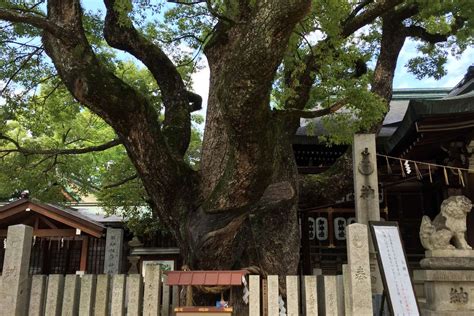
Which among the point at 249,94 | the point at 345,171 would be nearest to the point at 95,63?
the point at 249,94

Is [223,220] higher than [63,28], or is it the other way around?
[63,28]

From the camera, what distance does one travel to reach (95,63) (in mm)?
5562

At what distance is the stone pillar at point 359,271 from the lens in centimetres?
415

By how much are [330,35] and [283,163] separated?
2189 millimetres

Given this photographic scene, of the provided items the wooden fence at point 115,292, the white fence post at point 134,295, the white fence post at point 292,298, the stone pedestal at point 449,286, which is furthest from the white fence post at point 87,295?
the stone pedestal at point 449,286

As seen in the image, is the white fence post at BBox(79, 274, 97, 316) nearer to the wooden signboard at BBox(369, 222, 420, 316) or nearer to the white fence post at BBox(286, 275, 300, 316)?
the white fence post at BBox(286, 275, 300, 316)

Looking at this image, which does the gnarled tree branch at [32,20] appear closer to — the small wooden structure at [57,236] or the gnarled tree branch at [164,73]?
the gnarled tree branch at [164,73]

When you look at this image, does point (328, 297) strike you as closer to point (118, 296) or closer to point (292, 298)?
point (292, 298)

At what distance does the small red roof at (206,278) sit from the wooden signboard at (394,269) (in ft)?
5.42

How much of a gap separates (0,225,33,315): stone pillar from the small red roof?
1532mm

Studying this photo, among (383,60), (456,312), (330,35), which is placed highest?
(383,60)

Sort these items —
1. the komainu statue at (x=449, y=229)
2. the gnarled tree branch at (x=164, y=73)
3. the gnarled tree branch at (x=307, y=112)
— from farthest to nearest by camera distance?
the gnarled tree branch at (x=164, y=73)
the komainu statue at (x=449, y=229)
the gnarled tree branch at (x=307, y=112)

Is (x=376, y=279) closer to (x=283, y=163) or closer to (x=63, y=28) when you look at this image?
(x=283, y=163)

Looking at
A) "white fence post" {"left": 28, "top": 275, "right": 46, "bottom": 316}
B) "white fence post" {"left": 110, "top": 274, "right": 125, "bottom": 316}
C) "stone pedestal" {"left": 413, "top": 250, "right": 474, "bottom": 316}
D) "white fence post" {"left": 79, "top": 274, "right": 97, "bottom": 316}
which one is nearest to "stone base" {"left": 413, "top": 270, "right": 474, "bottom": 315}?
"stone pedestal" {"left": 413, "top": 250, "right": 474, "bottom": 316}
